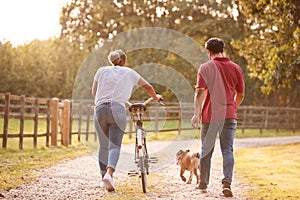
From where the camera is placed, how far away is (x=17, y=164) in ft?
33.3

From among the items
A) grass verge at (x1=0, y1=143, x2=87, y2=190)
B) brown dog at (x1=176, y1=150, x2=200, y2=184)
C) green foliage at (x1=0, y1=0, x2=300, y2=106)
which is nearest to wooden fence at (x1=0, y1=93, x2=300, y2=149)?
grass verge at (x1=0, y1=143, x2=87, y2=190)

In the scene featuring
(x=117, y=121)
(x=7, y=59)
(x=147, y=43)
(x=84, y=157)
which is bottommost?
(x=84, y=157)

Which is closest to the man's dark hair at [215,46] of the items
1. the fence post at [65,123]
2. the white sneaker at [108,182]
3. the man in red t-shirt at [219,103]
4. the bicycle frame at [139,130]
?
the man in red t-shirt at [219,103]

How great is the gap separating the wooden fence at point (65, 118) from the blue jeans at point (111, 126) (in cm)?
587

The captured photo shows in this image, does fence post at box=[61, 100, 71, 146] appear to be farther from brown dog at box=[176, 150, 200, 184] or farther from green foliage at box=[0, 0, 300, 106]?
green foliage at box=[0, 0, 300, 106]

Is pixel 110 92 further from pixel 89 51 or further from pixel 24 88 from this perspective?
pixel 89 51

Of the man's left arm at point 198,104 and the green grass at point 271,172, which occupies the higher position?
the man's left arm at point 198,104

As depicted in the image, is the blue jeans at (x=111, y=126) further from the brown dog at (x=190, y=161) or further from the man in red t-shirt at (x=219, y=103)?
the brown dog at (x=190, y=161)

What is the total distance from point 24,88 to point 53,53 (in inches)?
322

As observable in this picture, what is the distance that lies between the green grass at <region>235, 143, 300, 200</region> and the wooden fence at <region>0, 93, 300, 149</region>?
4.71m

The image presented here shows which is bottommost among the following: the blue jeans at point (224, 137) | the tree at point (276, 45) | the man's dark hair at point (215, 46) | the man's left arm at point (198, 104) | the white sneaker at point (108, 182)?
the white sneaker at point (108, 182)

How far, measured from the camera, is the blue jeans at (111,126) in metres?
7.11

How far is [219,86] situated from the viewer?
6828 millimetres

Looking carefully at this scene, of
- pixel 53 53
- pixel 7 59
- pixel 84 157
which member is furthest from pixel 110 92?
pixel 53 53
